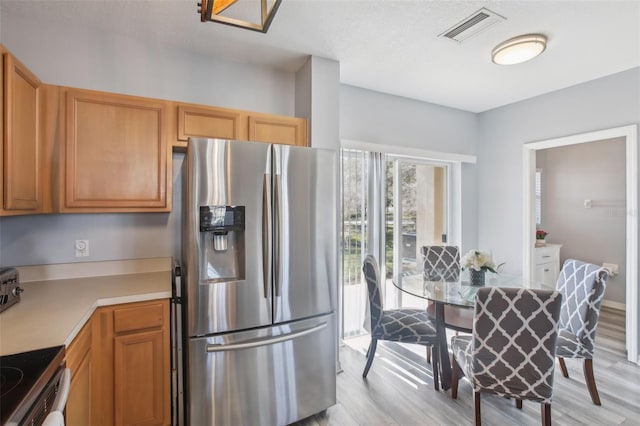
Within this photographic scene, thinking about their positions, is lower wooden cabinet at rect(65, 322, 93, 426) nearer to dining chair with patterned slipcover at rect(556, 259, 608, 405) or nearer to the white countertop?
the white countertop

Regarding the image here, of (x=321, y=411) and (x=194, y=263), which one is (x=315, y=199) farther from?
(x=321, y=411)

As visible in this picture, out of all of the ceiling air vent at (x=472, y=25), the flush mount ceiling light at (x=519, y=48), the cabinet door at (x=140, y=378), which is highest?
the ceiling air vent at (x=472, y=25)

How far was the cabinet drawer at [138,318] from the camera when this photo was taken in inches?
66.6

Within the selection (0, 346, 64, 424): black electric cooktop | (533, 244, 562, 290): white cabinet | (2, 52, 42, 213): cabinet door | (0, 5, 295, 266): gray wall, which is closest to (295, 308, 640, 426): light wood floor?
(533, 244, 562, 290): white cabinet

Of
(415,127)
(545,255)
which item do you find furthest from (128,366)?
(545,255)

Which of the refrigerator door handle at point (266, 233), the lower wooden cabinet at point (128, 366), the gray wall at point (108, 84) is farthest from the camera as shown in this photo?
the gray wall at point (108, 84)

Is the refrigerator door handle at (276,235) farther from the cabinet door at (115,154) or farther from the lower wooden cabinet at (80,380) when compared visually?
the lower wooden cabinet at (80,380)

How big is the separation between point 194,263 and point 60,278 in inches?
44.1

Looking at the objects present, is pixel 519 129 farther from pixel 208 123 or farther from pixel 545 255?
pixel 208 123

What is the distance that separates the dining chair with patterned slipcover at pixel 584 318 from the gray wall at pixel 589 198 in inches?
107

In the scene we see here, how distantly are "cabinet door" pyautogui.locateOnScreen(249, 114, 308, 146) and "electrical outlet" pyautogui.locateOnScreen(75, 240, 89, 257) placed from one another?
1375 millimetres

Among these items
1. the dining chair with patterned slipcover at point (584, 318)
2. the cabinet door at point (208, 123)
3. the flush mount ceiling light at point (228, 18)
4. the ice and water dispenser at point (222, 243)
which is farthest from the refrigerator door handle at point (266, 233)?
the dining chair with patterned slipcover at point (584, 318)

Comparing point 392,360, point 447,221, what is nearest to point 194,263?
point 392,360

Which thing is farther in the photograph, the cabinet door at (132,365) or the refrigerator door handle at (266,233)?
the refrigerator door handle at (266,233)
